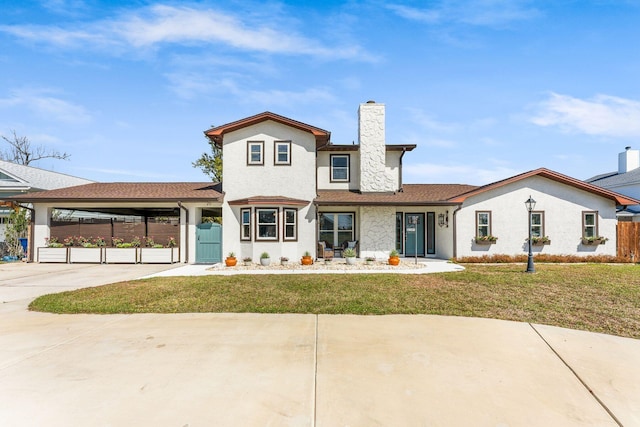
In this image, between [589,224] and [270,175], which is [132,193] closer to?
[270,175]

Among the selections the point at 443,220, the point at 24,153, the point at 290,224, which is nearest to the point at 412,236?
the point at 443,220

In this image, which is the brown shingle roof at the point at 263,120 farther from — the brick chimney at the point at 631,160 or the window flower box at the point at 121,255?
the brick chimney at the point at 631,160

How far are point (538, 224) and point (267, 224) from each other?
13.4m

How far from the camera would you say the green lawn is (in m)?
6.79

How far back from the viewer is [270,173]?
15.1 meters

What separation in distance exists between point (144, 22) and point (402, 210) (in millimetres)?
13615

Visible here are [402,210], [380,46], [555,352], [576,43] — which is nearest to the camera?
[555,352]

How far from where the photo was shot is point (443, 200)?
15.7m

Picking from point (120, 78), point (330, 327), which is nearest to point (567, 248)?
point (330, 327)

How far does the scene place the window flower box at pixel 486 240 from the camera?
15707 mm

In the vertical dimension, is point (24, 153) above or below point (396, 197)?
above

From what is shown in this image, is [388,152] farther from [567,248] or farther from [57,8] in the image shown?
[57,8]

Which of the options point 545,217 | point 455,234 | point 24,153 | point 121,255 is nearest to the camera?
point 121,255

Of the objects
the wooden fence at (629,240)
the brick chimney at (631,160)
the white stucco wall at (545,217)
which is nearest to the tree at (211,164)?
the white stucco wall at (545,217)
